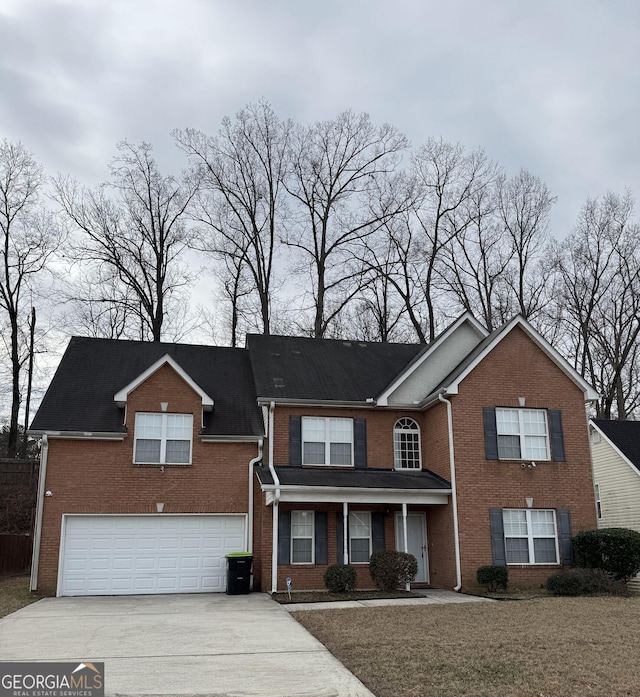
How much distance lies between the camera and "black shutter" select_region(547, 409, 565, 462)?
1953cm

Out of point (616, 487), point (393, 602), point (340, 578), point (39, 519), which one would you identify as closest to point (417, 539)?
point (340, 578)

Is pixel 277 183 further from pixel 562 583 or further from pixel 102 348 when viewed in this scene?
pixel 562 583

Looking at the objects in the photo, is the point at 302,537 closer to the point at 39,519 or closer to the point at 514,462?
the point at 514,462

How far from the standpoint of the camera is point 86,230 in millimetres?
30672

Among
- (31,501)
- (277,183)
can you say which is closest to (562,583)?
(31,501)

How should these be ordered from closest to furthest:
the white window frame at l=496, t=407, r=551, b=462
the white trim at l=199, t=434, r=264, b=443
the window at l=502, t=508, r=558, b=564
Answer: the window at l=502, t=508, r=558, b=564
the white trim at l=199, t=434, r=264, b=443
the white window frame at l=496, t=407, r=551, b=462

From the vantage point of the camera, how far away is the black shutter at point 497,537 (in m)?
18.2

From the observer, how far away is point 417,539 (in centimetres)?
2000

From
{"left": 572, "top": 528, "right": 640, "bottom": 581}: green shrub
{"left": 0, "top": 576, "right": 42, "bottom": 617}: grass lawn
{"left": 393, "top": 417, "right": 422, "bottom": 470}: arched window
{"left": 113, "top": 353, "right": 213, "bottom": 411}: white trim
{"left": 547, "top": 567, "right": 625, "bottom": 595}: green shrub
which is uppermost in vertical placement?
{"left": 113, "top": 353, "right": 213, "bottom": 411}: white trim

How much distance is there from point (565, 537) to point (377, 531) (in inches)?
207

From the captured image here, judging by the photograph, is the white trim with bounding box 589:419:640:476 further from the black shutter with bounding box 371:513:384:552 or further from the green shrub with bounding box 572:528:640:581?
the black shutter with bounding box 371:513:384:552

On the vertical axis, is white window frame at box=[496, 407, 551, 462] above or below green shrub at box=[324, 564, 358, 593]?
above

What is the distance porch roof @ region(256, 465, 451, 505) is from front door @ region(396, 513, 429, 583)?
53.9 inches

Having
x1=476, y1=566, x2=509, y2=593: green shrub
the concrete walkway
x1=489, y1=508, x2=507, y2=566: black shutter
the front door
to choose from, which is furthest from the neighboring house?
the concrete walkway
